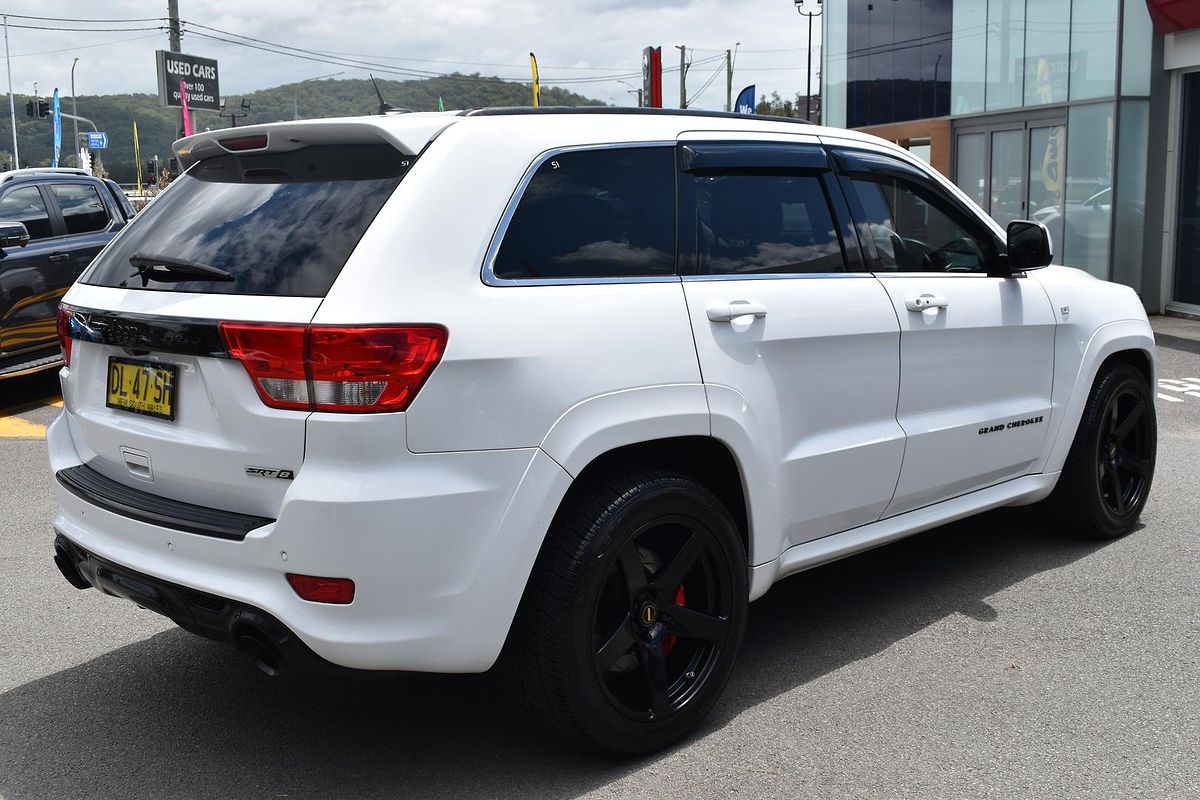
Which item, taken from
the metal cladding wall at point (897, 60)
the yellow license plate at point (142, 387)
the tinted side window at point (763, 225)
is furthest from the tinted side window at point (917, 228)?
the metal cladding wall at point (897, 60)

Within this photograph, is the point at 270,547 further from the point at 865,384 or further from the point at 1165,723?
the point at 1165,723

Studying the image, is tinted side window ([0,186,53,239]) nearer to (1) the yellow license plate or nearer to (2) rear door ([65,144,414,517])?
(2) rear door ([65,144,414,517])

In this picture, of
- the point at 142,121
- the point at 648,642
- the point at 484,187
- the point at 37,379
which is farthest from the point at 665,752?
the point at 142,121

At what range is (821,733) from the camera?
11.5ft

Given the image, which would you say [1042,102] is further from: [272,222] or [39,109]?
[39,109]

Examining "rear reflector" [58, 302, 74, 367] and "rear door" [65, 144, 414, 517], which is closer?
"rear door" [65, 144, 414, 517]

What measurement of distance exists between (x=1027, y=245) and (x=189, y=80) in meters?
42.4

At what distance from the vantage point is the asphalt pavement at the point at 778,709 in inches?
128

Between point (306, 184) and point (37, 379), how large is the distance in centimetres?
944

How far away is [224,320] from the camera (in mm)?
2947

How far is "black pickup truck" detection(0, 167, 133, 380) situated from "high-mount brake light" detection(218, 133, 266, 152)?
259 inches

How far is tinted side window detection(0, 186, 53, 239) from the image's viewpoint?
980 cm

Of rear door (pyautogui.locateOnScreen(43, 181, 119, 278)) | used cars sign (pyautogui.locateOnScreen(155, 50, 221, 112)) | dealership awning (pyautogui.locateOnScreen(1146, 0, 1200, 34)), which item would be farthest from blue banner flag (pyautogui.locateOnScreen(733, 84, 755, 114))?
rear door (pyautogui.locateOnScreen(43, 181, 119, 278))

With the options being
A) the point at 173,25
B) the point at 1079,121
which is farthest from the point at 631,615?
the point at 173,25
